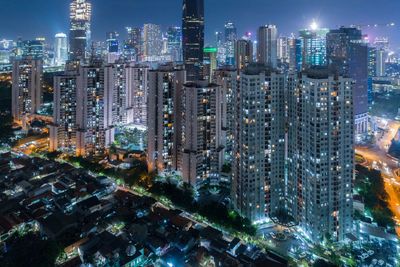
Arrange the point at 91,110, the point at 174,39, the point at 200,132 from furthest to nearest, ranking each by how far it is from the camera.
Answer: the point at 174,39 < the point at 91,110 < the point at 200,132

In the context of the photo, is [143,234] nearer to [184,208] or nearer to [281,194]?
[184,208]

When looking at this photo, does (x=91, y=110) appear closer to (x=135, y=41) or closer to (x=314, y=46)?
(x=314, y=46)

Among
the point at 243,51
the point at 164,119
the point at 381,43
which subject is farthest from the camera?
the point at 381,43

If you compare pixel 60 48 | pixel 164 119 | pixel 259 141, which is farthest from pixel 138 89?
pixel 60 48

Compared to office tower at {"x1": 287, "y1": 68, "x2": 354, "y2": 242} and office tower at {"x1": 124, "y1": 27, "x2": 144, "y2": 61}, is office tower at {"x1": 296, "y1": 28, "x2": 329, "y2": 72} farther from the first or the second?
office tower at {"x1": 124, "y1": 27, "x2": 144, "y2": 61}

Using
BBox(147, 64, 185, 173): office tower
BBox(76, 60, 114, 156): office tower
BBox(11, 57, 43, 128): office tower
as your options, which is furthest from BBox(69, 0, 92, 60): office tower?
BBox(147, 64, 185, 173): office tower

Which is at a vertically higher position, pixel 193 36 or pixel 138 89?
pixel 193 36
